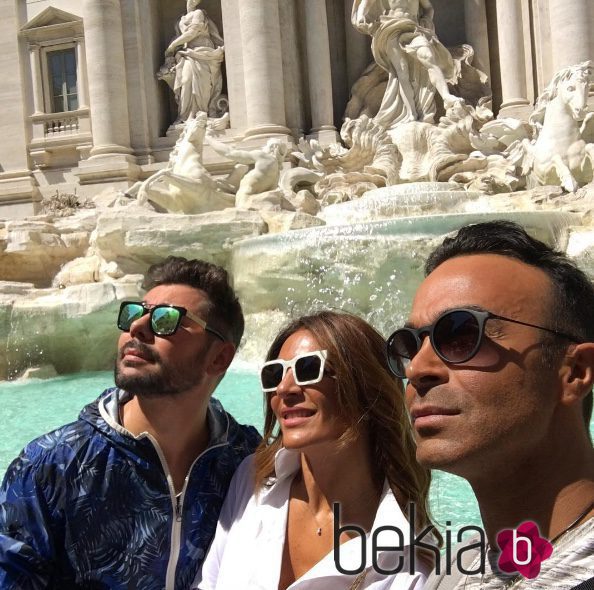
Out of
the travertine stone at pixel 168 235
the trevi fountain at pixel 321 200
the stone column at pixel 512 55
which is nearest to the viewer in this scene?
the trevi fountain at pixel 321 200

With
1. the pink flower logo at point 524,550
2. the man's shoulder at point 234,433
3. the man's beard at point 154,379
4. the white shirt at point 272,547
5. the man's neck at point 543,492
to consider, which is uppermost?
the man's beard at point 154,379

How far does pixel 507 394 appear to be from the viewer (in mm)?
994

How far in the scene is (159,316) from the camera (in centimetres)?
194

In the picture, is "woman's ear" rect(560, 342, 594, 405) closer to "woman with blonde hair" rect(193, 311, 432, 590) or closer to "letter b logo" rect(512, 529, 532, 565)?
"letter b logo" rect(512, 529, 532, 565)

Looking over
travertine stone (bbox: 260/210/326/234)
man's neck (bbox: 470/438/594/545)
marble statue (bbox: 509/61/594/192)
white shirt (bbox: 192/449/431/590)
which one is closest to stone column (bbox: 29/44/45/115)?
travertine stone (bbox: 260/210/326/234)

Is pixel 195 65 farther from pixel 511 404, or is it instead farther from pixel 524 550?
pixel 524 550

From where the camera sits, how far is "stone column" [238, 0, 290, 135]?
46.6 ft

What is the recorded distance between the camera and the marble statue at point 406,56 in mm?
13711

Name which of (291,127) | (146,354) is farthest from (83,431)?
(291,127)

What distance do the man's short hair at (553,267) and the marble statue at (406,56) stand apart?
42.7 feet

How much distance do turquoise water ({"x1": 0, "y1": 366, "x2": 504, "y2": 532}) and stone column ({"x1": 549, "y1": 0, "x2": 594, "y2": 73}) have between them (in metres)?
8.45

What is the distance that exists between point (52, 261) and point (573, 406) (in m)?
10.5

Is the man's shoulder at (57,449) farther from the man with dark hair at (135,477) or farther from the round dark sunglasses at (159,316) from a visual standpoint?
the round dark sunglasses at (159,316)

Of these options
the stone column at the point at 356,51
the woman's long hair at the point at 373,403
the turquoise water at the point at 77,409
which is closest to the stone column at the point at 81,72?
the stone column at the point at 356,51
